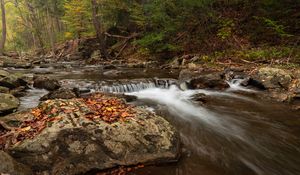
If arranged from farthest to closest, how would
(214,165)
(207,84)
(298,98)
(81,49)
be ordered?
(81,49), (207,84), (298,98), (214,165)

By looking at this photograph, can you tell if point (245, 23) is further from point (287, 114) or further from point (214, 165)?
point (214, 165)

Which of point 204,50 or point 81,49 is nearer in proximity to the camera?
point 204,50

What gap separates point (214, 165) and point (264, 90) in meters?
5.96

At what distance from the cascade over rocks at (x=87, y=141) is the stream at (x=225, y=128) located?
0.36m

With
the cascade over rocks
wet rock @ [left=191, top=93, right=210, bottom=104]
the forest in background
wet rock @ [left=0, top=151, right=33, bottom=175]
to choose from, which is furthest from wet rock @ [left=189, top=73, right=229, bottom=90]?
wet rock @ [left=0, top=151, right=33, bottom=175]

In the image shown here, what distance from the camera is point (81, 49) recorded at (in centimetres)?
2536

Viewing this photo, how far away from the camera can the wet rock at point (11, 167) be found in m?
3.29

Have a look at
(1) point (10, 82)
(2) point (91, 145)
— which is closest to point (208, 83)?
(2) point (91, 145)

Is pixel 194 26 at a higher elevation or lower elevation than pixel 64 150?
higher

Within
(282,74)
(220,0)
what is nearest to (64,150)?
(282,74)

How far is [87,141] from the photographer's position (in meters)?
4.08

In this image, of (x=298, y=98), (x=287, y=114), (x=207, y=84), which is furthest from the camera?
(x=207, y=84)

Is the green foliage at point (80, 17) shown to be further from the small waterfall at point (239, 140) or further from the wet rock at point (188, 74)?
the small waterfall at point (239, 140)

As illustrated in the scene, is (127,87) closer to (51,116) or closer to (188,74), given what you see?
(188,74)
